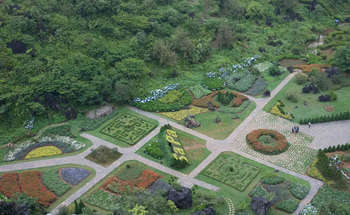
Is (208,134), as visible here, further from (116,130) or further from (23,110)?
(23,110)

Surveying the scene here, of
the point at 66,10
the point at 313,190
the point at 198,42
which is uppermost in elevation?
the point at 66,10

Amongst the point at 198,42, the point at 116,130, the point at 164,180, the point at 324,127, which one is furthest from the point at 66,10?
the point at 324,127

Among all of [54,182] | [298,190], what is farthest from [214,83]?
[54,182]

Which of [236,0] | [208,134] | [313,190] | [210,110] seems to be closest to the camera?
[313,190]

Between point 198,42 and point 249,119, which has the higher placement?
point 198,42

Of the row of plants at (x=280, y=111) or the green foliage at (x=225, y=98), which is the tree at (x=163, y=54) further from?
the row of plants at (x=280, y=111)

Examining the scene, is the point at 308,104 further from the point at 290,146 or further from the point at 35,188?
the point at 35,188

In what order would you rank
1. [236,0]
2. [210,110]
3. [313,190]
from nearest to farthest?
1. [313,190]
2. [210,110]
3. [236,0]

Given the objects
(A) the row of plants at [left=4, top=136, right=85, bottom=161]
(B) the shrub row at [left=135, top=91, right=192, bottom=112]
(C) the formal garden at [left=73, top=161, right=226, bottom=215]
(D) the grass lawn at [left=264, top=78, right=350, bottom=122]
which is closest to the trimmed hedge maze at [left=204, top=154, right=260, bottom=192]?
(C) the formal garden at [left=73, top=161, right=226, bottom=215]
